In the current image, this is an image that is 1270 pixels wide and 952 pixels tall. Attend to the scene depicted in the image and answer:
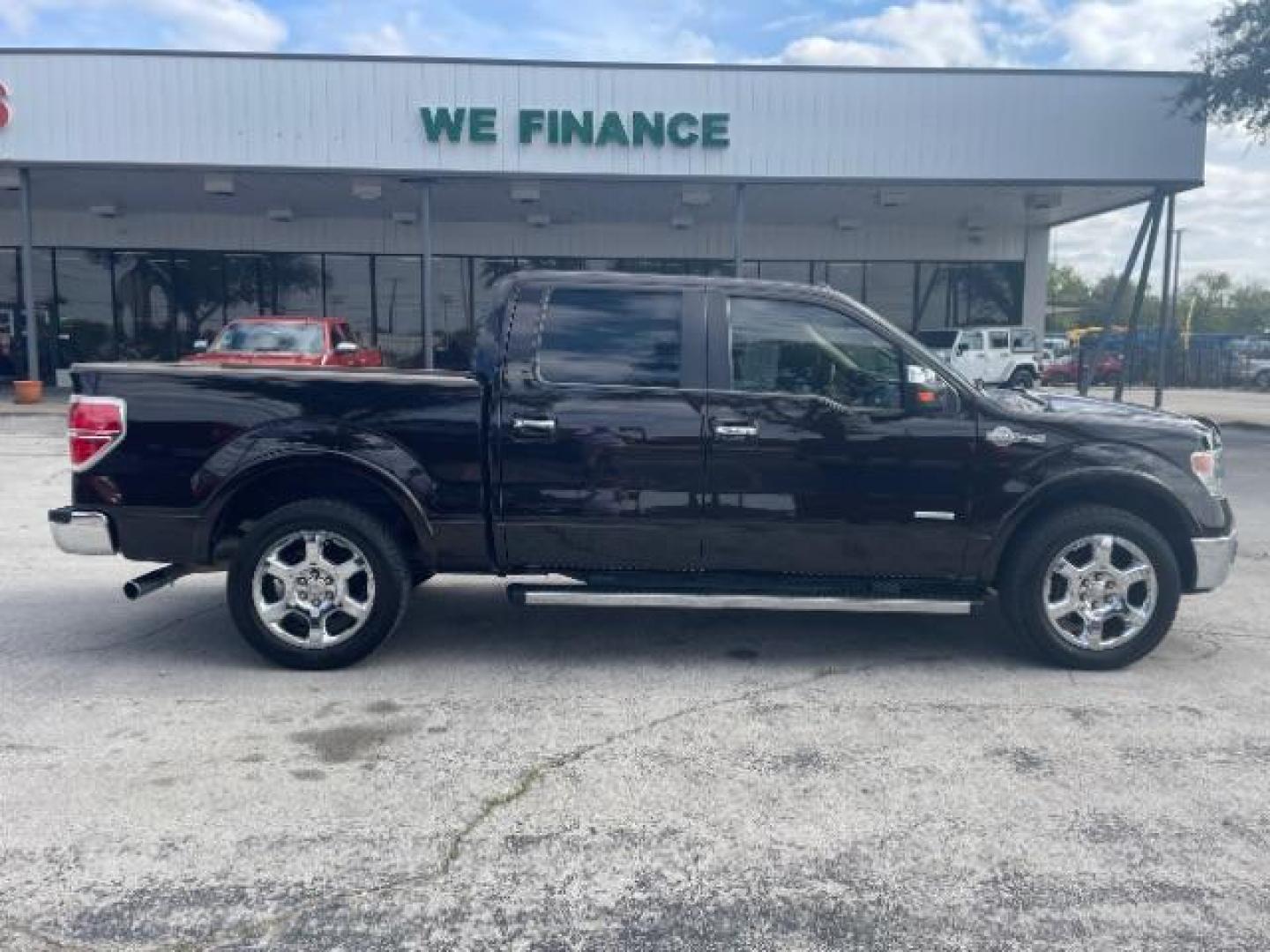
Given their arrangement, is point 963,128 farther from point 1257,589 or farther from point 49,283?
point 49,283

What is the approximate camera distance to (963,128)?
17484mm

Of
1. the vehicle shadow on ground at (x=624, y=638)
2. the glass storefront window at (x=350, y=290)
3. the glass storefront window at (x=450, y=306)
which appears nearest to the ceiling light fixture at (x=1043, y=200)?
the glass storefront window at (x=450, y=306)

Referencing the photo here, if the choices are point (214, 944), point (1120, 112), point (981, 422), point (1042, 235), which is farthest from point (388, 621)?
point (1042, 235)

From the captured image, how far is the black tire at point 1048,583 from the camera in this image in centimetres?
503

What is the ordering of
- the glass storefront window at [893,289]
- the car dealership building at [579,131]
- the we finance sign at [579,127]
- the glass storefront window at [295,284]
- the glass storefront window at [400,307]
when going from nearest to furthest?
the car dealership building at [579,131], the we finance sign at [579,127], the glass storefront window at [295,284], the glass storefront window at [400,307], the glass storefront window at [893,289]

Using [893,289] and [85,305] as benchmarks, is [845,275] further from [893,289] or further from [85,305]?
[85,305]

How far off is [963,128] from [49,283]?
21.9m

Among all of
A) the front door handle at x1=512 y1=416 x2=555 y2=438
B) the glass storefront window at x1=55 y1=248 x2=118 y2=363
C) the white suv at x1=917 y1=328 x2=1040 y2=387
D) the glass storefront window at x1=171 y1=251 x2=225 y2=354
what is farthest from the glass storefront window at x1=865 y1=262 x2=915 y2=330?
the front door handle at x1=512 y1=416 x2=555 y2=438

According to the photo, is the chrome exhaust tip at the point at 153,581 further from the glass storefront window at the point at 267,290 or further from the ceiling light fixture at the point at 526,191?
the glass storefront window at the point at 267,290

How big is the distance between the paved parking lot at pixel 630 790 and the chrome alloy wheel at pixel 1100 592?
0.23 meters

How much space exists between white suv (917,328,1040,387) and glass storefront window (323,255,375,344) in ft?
46.9

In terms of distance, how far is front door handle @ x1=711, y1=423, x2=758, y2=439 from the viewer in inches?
195

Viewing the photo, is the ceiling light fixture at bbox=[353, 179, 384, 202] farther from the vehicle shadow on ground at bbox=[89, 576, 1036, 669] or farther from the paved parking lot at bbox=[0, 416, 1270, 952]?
the paved parking lot at bbox=[0, 416, 1270, 952]

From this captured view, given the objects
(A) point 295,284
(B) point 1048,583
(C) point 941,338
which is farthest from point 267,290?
(B) point 1048,583
